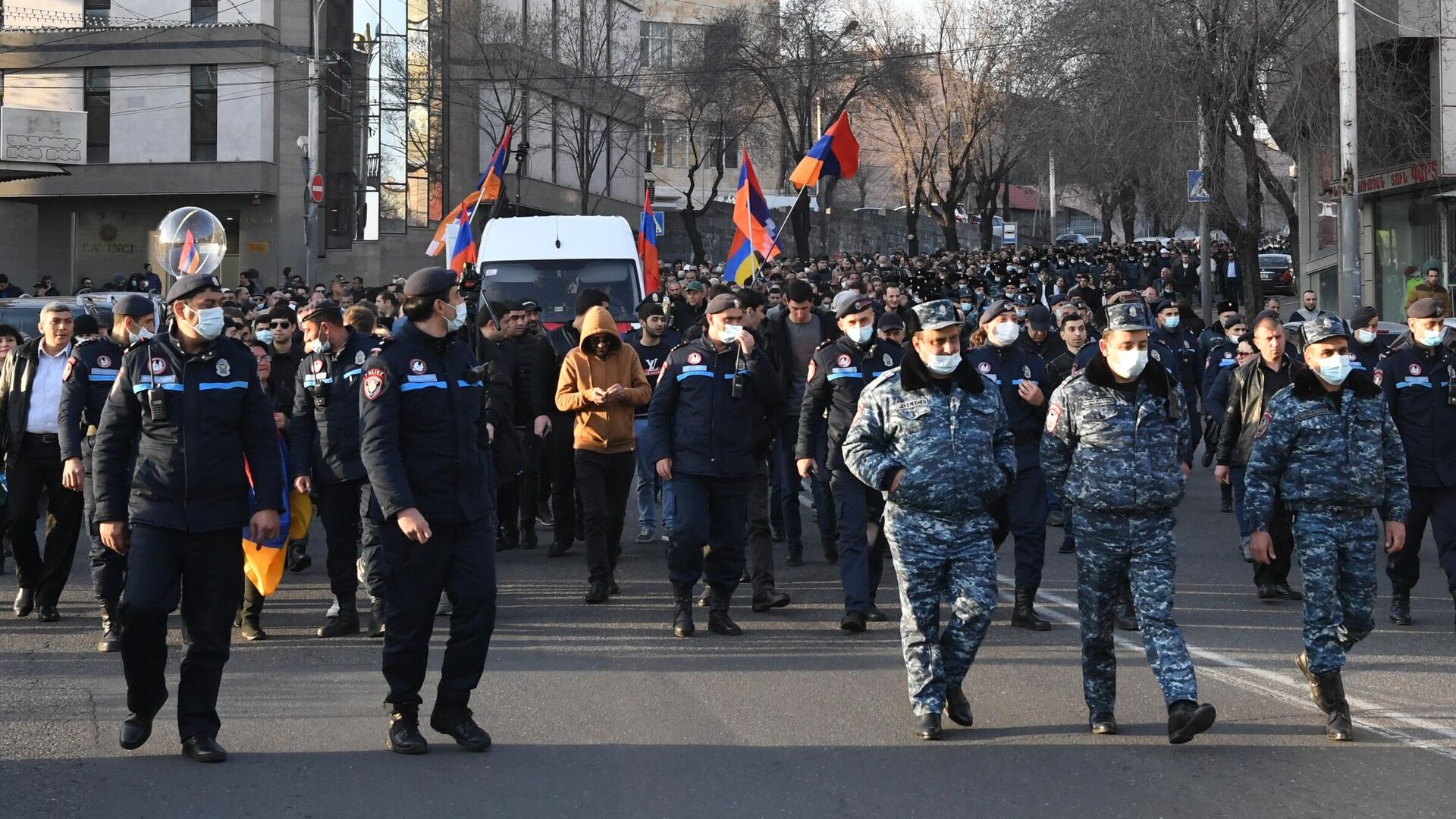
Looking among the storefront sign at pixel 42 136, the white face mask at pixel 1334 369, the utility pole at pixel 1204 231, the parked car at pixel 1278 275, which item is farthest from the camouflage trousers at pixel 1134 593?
the parked car at pixel 1278 275

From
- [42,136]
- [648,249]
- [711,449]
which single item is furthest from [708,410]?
[42,136]

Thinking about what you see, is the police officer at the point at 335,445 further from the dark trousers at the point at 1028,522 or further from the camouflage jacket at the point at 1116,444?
the camouflage jacket at the point at 1116,444

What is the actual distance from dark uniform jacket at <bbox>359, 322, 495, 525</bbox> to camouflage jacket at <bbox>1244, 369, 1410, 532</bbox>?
3.25 metres

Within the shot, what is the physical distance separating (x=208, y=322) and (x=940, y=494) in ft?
9.85

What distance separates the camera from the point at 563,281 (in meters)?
19.2

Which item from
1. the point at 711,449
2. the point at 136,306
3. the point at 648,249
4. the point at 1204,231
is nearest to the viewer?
the point at 136,306

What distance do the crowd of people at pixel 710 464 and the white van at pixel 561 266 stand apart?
4.55 meters

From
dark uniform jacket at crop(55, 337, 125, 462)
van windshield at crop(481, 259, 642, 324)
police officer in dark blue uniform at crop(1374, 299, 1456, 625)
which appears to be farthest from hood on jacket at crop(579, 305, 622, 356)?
van windshield at crop(481, 259, 642, 324)

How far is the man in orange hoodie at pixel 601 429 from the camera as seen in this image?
34.3ft

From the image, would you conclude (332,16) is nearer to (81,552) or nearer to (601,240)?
(601,240)

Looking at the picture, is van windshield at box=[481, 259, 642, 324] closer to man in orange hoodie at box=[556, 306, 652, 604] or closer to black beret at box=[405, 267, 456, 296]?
man in orange hoodie at box=[556, 306, 652, 604]

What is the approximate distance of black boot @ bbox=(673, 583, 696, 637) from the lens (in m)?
9.31

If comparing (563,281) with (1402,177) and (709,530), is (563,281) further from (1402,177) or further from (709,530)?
(1402,177)

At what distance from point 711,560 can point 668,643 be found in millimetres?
584
